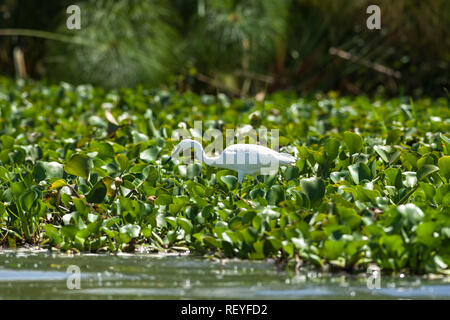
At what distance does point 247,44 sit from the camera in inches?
456

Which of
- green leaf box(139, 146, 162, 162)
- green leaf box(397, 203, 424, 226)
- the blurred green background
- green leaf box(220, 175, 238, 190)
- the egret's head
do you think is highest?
the blurred green background

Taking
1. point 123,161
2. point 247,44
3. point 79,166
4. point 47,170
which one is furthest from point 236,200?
point 247,44

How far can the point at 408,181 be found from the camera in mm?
4906

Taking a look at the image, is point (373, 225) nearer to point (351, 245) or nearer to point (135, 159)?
point (351, 245)

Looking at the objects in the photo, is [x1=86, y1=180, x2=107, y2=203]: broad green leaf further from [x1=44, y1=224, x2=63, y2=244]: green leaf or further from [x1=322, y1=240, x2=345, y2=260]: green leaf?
[x1=322, y1=240, x2=345, y2=260]: green leaf

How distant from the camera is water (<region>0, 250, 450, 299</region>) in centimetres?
353

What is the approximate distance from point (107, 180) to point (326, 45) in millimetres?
7977

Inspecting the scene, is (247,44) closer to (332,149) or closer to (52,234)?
(332,149)

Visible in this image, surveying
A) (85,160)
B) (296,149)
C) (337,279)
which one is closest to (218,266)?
(337,279)

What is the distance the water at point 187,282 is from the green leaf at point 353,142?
1660 millimetres

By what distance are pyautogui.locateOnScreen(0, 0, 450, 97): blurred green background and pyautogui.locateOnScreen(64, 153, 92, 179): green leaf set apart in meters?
5.92

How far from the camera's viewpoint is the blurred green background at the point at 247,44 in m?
11.1

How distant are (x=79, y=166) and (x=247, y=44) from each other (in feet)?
22.1

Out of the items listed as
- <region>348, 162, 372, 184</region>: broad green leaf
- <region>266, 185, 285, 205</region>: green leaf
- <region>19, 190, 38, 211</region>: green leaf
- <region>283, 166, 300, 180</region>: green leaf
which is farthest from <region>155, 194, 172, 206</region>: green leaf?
<region>348, 162, 372, 184</region>: broad green leaf
